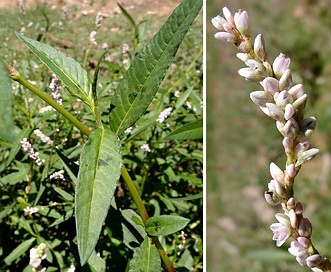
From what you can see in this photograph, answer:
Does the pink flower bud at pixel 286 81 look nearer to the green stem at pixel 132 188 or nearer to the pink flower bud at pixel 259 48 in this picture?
Result: the pink flower bud at pixel 259 48

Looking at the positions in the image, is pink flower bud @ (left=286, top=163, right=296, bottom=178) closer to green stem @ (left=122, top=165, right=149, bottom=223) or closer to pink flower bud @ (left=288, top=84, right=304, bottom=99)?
pink flower bud @ (left=288, top=84, right=304, bottom=99)

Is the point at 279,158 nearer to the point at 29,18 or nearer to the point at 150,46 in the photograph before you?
the point at 150,46

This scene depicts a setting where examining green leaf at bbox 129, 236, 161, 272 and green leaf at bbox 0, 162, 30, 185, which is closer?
green leaf at bbox 129, 236, 161, 272

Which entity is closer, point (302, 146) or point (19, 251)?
point (302, 146)

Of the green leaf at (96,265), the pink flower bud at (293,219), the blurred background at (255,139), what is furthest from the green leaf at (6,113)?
the blurred background at (255,139)

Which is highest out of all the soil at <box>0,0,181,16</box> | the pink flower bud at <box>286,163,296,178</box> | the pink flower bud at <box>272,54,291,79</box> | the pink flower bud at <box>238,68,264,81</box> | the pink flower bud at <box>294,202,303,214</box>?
the pink flower bud at <box>272,54,291,79</box>

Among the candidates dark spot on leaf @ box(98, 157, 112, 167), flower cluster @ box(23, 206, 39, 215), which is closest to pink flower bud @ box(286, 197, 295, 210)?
dark spot on leaf @ box(98, 157, 112, 167)

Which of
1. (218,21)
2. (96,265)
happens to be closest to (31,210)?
(96,265)

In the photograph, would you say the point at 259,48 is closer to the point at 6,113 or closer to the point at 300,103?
the point at 300,103
